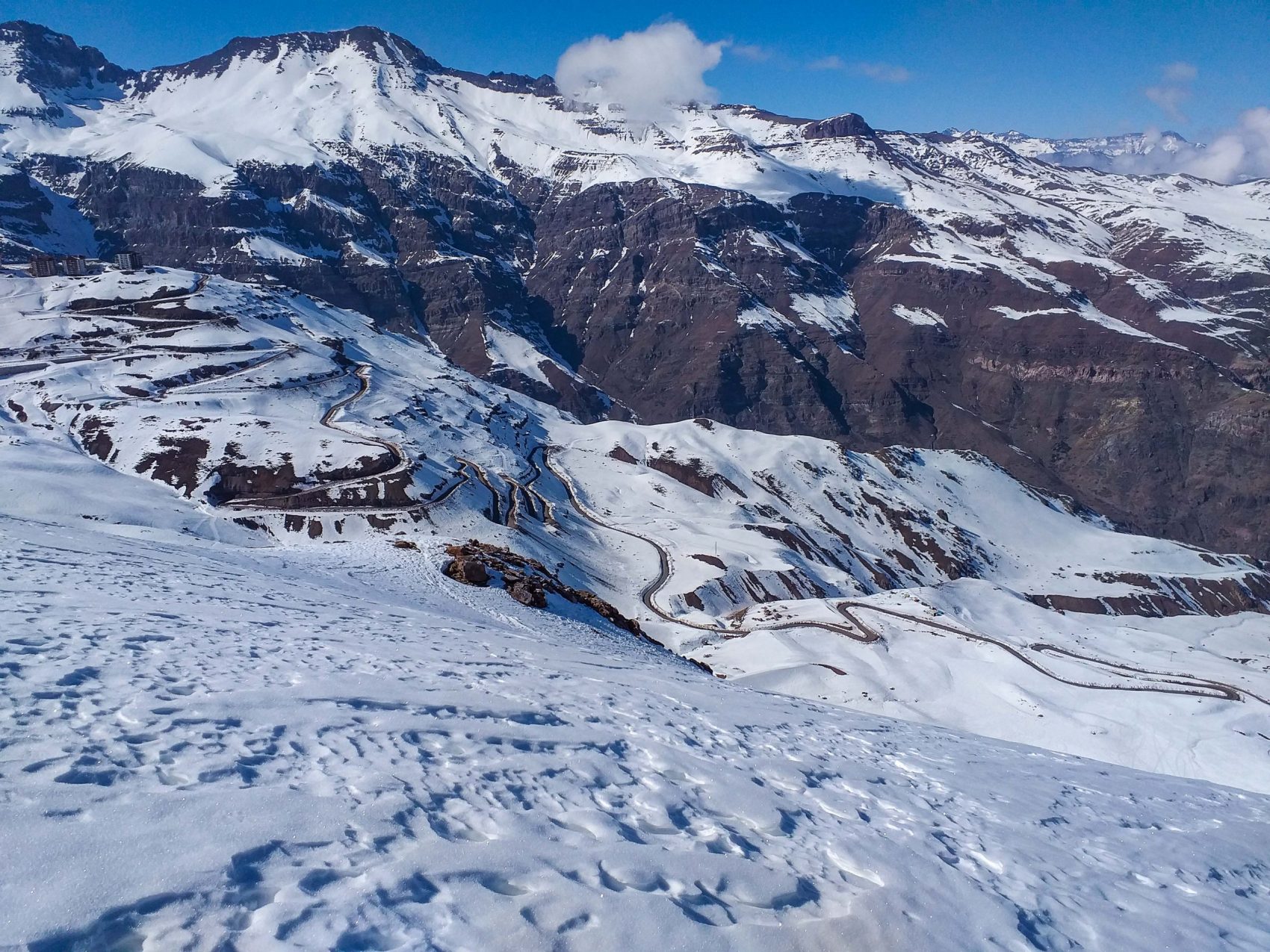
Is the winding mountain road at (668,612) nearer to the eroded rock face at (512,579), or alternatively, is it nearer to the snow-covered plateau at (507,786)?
the snow-covered plateau at (507,786)

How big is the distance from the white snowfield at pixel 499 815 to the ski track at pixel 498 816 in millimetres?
33

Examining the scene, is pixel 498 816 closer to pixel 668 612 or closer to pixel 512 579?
pixel 512 579

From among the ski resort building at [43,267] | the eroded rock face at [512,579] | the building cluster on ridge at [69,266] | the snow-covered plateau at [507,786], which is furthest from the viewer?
the building cluster on ridge at [69,266]

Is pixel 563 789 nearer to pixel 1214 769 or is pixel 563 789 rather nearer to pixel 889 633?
pixel 1214 769

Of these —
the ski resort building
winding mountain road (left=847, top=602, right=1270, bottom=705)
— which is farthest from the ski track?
the ski resort building

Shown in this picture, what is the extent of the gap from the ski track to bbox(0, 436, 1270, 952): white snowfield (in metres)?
0.03

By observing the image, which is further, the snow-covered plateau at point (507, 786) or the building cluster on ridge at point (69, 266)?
the building cluster on ridge at point (69, 266)

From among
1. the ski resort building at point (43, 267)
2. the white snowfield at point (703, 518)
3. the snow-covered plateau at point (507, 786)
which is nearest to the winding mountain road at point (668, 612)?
the white snowfield at point (703, 518)

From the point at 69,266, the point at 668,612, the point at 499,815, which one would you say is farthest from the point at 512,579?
the point at 69,266

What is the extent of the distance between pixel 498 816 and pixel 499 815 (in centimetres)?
4

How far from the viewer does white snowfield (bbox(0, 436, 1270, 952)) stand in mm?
6121

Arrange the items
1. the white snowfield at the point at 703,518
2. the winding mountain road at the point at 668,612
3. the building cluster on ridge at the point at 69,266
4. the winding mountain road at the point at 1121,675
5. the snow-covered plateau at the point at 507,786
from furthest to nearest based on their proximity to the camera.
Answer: the building cluster on ridge at the point at 69,266 → the winding mountain road at the point at 668,612 → the winding mountain road at the point at 1121,675 → the white snowfield at the point at 703,518 → the snow-covered plateau at the point at 507,786

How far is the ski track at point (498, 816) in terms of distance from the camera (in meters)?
6.12

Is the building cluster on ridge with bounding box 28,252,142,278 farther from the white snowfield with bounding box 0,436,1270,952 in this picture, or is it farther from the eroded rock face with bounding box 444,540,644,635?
the white snowfield with bounding box 0,436,1270,952
